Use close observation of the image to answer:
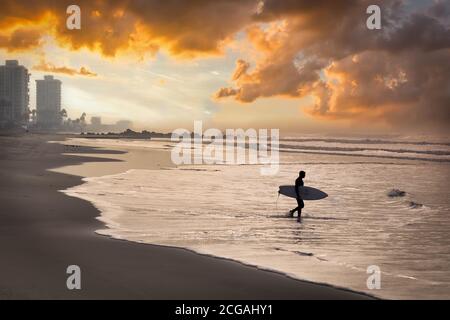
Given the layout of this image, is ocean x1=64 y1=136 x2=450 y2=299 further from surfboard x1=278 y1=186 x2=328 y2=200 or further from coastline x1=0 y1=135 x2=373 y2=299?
coastline x1=0 y1=135 x2=373 y2=299

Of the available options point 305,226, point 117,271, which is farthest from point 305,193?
point 117,271

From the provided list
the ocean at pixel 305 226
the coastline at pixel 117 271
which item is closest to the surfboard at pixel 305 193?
the ocean at pixel 305 226

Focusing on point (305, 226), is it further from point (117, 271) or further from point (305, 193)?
point (117, 271)

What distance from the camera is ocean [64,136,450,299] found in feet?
34.2

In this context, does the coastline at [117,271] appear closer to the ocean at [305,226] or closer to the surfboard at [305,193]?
the ocean at [305,226]

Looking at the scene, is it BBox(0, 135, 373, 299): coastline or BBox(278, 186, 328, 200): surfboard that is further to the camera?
BBox(278, 186, 328, 200): surfboard

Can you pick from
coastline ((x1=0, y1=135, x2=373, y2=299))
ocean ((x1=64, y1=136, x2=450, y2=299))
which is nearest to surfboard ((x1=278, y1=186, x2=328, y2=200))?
ocean ((x1=64, y1=136, x2=450, y2=299))

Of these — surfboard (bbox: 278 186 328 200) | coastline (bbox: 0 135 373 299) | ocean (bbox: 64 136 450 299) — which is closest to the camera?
coastline (bbox: 0 135 373 299)

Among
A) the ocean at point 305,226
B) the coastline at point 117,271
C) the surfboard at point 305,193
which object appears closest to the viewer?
the coastline at point 117,271

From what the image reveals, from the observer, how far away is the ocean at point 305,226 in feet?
34.2
